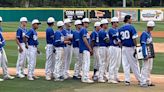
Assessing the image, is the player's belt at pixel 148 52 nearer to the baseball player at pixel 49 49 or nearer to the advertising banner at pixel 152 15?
the baseball player at pixel 49 49

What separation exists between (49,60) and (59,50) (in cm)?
58

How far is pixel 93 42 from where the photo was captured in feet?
45.0

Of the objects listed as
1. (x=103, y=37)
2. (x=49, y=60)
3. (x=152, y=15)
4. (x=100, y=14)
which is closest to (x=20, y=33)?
(x=49, y=60)

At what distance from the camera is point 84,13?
43625 millimetres

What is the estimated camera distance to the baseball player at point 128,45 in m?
12.7

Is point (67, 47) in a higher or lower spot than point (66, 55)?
higher

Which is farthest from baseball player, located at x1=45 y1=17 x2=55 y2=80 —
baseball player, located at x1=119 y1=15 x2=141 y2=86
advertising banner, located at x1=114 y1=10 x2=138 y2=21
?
advertising banner, located at x1=114 y1=10 x2=138 y2=21

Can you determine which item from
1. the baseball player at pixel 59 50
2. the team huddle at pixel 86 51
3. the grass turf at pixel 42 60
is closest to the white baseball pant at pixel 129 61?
the team huddle at pixel 86 51

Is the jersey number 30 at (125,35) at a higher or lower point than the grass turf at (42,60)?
higher

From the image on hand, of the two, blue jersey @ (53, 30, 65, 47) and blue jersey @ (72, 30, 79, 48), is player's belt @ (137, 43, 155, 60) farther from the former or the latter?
blue jersey @ (53, 30, 65, 47)

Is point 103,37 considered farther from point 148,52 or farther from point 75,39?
point 148,52

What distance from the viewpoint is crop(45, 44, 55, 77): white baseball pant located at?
1402cm

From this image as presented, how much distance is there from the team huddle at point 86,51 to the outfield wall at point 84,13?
29014mm

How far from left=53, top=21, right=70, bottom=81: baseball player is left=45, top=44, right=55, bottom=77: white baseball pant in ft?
0.83
